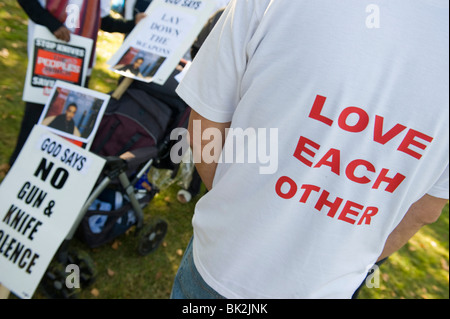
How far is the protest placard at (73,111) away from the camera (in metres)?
1.98

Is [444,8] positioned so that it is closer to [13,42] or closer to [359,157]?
[359,157]

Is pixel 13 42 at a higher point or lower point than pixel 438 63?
lower

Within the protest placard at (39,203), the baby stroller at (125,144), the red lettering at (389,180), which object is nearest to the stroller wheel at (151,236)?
the baby stroller at (125,144)

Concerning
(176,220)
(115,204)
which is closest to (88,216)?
(115,204)

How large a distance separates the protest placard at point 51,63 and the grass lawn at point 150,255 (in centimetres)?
106

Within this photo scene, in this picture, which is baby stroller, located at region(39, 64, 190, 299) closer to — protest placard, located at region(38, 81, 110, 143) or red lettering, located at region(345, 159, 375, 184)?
protest placard, located at region(38, 81, 110, 143)

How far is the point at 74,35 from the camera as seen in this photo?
2.08m

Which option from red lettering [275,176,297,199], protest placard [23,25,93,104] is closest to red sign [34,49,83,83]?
protest placard [23,25,93,104]

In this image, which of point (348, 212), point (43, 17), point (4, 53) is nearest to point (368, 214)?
point (348, 212)

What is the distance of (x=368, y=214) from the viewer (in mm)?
869

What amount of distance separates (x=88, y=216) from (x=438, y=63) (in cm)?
201

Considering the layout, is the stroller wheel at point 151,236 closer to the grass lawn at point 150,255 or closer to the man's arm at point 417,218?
the grass lawn at point 150,255

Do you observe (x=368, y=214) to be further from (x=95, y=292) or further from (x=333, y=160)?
(x=95, y=292)

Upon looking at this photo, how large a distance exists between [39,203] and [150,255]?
3.47ft
